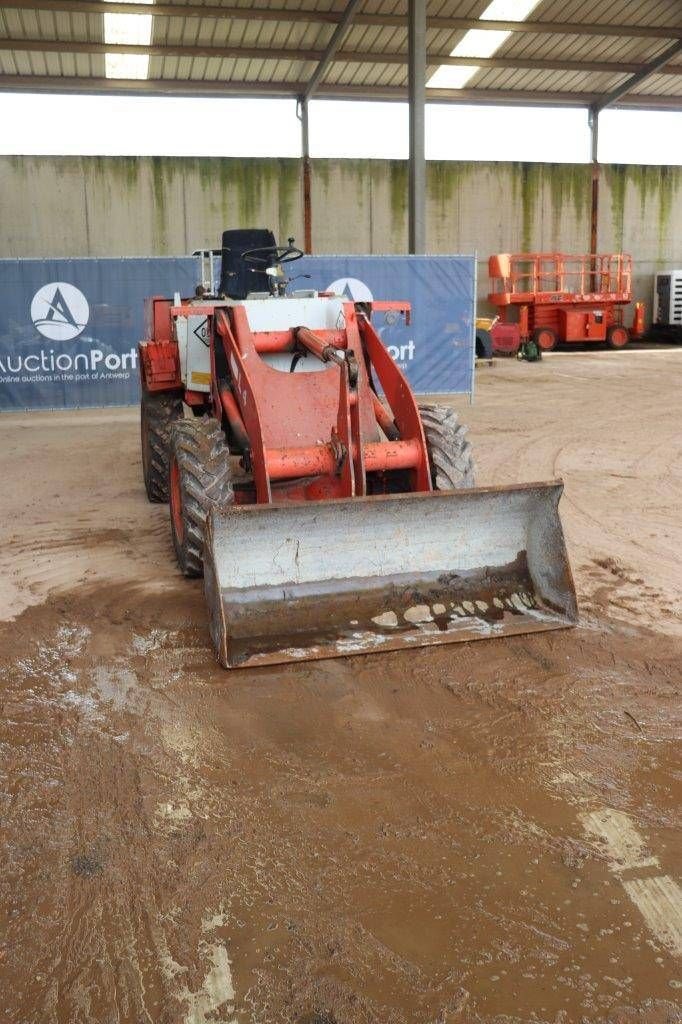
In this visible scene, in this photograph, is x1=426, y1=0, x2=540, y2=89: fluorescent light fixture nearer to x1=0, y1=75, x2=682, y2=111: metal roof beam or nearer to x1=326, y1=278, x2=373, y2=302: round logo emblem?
x1=0, y1=75, x2=682, y2=111: metal roof beam

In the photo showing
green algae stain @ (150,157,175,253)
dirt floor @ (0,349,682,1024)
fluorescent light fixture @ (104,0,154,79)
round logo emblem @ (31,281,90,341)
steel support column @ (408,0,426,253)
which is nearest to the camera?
dirt floor @ (0,349,682,1024)

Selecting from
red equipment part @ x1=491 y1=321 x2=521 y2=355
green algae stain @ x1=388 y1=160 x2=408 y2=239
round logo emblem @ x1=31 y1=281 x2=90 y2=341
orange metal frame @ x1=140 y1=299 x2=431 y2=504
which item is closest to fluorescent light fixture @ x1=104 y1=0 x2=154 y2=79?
green algae stain @ x1=388 y1=160 x2=408 y2=239

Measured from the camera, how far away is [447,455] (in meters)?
5.25

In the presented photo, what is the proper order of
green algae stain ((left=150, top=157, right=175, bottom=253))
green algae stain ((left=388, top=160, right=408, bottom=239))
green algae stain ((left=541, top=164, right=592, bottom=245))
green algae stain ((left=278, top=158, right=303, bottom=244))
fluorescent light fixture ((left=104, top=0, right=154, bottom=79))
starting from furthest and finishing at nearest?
green algae stain ((left=541, top=164, right=592, bottom=245))
green algae stain ((left=388, top=160, right=408, bottom=239))
green algae stain ((left=278, top=158, right=303, bottom=244))
green algae stain ((left=150, top=157, right=175, bottom=253))
fluorescent light fixture ((left=104, top=0, right=154, bottom=79))

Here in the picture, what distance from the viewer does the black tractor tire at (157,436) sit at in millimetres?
7152

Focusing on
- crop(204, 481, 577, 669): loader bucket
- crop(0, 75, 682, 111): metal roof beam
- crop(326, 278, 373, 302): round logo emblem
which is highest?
crop(0, 75, 682, 111): metal roof beam

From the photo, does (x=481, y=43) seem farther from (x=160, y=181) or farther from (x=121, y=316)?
(x=121, y=316)

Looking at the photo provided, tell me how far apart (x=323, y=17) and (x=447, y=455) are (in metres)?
16.9

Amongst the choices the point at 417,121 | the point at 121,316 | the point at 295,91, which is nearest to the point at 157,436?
the point at 121,316

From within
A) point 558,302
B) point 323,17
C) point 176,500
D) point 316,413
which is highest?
point 323,17

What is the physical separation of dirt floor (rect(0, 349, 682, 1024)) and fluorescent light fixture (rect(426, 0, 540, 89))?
18.0m

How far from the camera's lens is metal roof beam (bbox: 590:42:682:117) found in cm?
2194

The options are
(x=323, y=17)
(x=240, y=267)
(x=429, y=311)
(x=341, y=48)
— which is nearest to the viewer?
(x=240, y=267)

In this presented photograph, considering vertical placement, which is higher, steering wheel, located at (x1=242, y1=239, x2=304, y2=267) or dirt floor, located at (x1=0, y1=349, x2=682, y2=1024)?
steering wheel, located at (x1=242, y1=239, x2=304, y2=267)
